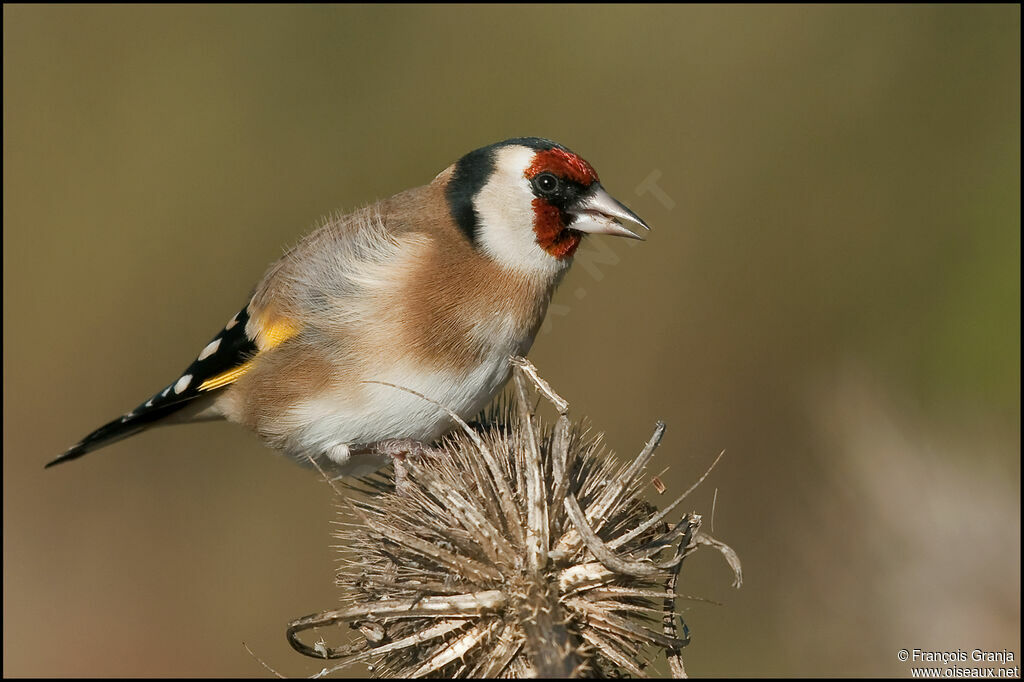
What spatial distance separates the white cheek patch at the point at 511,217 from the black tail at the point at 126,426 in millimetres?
1493

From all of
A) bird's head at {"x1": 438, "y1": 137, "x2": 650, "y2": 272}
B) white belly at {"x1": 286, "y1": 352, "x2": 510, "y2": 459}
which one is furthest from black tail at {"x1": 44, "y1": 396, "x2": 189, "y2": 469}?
bird's head at {"x1": 438, "y1": 137, "x2": 650, "y2": 272}

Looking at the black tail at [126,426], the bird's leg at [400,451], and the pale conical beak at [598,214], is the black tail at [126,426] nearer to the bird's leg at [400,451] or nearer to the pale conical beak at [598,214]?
the bird's leg at [400,451]

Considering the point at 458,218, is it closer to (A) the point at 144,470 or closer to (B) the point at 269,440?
(B) the point at 269,440

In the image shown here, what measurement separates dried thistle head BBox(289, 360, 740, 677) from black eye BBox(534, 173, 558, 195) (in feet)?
3.76

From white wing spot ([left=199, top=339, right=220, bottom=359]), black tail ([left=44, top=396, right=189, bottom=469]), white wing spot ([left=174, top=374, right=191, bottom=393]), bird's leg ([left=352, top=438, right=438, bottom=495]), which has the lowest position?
black tail ([left=44, top=396, right=189, bottom=469])

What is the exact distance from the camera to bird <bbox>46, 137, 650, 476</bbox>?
3473 mm

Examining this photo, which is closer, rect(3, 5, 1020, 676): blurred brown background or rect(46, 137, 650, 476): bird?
rect(46, 137, 650, 476): bird

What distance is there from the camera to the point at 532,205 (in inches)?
141

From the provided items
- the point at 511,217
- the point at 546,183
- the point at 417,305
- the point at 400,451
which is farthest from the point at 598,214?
the point at 400,451

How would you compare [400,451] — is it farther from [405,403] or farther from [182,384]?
[182,384]

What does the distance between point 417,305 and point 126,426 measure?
1.49m

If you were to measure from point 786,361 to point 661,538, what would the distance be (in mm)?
4120

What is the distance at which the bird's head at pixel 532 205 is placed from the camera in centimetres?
353

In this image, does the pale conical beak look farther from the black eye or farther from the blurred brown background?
the blurred brown background
